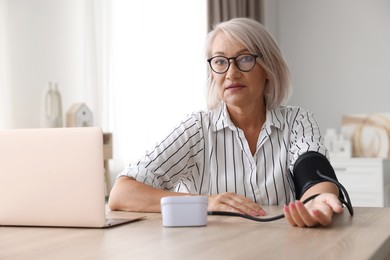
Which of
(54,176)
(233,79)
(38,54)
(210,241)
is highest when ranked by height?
(38,54)

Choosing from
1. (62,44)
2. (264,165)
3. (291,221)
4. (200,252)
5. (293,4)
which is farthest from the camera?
(293,4)

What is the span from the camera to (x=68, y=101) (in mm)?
4078

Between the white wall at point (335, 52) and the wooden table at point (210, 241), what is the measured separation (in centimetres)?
388

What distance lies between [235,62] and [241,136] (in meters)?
0.25

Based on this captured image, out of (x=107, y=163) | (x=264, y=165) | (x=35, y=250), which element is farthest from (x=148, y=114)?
(x=35, y=250)

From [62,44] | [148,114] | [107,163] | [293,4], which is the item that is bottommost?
[107,163]

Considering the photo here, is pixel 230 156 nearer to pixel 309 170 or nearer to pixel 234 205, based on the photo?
pixel 309 170

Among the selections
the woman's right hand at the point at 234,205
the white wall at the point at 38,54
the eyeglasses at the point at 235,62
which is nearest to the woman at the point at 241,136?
the eyeglasses at the point at 235,62

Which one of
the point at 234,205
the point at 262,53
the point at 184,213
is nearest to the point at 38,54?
the point at 262,53

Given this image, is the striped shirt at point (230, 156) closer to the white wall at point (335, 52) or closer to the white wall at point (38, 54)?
the white wall at point (38, 54)

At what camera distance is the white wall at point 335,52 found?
5301 millimetres

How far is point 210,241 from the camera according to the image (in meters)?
1.30

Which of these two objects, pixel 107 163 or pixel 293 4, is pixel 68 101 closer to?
pixel 107 163

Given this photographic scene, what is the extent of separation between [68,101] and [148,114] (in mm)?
600
